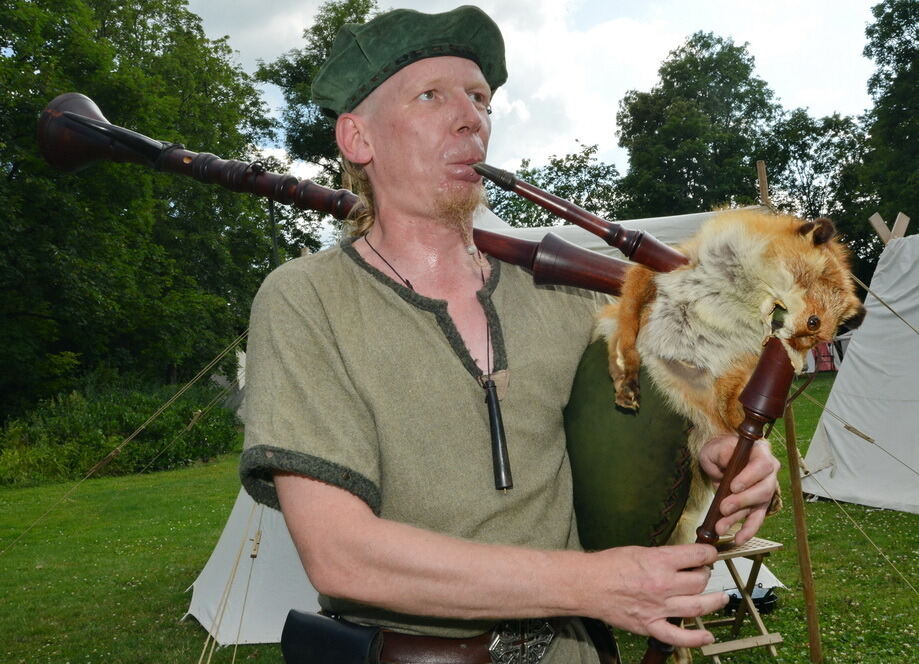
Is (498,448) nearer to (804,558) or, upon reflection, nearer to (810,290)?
(810,290)

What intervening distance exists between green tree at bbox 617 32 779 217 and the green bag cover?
3152 cm

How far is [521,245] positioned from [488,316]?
22 cm

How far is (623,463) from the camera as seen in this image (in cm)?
162

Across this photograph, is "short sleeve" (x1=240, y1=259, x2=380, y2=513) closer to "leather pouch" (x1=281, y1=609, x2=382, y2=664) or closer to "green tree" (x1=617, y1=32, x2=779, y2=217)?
"leather pouch" (x1=281, y1=609, x2=382, y2=664)

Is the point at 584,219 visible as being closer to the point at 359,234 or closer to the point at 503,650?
the point at 359,234

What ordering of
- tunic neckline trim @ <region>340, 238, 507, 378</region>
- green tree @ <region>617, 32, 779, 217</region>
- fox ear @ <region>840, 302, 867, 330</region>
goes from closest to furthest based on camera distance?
fox ear @ <region>840, 302, 867, 330</region>, tunic neckline trim @ <region>340, 238, 507, 378</region>, green tree @ <region>617, 32, 779, 217</region>

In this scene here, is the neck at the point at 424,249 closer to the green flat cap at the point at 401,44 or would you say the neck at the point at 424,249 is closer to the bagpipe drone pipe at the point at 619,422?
the bagpipe drone pipe at the point at 619,422

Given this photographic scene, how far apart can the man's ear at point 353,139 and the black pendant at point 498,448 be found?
2.47 ft

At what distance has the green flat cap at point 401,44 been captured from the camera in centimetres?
184

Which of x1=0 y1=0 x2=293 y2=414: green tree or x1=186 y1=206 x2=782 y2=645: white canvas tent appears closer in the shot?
x1=186 y1=206 x2=782 y2=645: white canvas tent

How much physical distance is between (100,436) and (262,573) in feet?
39.2

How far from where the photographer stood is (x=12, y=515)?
38.1 feet

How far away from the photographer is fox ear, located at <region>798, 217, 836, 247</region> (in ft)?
4.54

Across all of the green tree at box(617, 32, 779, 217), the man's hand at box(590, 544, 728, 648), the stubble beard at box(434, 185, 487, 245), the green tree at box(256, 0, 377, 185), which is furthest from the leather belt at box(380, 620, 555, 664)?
the green tree at box(617, 32, 779, 217)
